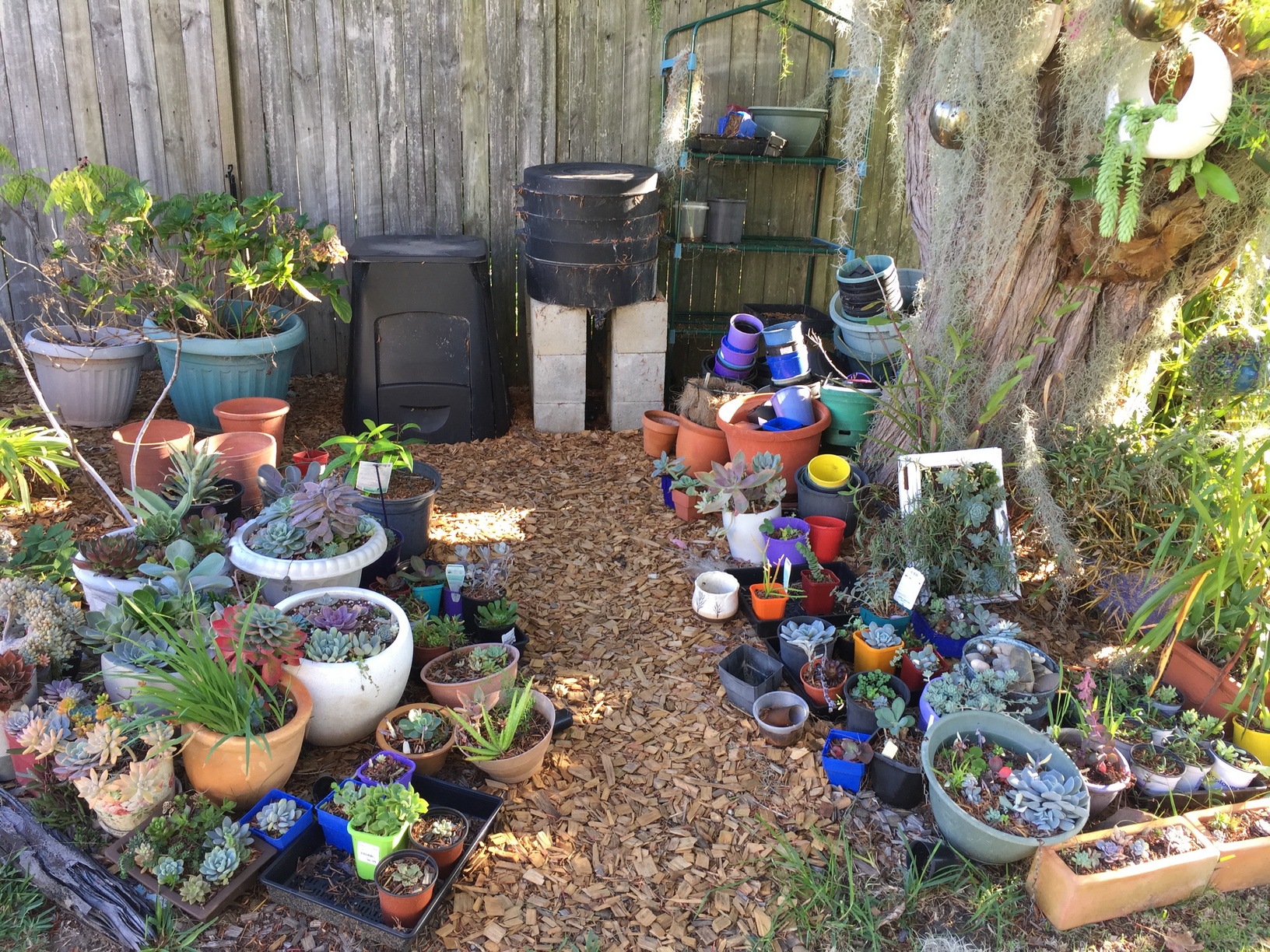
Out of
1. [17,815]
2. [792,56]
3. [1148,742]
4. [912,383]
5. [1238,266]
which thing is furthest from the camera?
[792,56]

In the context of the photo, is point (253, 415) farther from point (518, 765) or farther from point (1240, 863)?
point (1240, 863)

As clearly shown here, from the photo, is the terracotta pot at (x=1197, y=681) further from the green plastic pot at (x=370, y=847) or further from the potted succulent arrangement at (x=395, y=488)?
the potted succulent arrangement at (x=395, y=488)

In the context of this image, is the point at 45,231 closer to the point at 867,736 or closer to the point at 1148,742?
the point at 867,736

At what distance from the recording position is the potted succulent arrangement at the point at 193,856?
5.90 ft

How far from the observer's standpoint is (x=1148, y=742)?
2.21 m

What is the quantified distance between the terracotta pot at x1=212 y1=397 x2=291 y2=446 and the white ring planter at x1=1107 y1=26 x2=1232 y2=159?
292cm

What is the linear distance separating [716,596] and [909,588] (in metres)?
0.57

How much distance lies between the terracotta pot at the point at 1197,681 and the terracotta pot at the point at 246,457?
281 cm

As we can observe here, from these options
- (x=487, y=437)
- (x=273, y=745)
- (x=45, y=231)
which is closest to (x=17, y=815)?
(x=273, y=745)

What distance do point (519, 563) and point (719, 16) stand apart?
2.62 metres

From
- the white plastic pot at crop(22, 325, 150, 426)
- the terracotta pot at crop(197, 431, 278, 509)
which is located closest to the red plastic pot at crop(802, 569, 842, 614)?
the terracotta pot at crop(197, 431, 278, 509)

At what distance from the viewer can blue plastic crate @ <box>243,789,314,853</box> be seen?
6.26ft

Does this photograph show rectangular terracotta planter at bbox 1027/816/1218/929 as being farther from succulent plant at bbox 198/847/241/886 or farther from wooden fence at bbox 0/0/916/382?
wooden fence at bbox 0/0/916/382

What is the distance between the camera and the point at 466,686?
2.31 metres
